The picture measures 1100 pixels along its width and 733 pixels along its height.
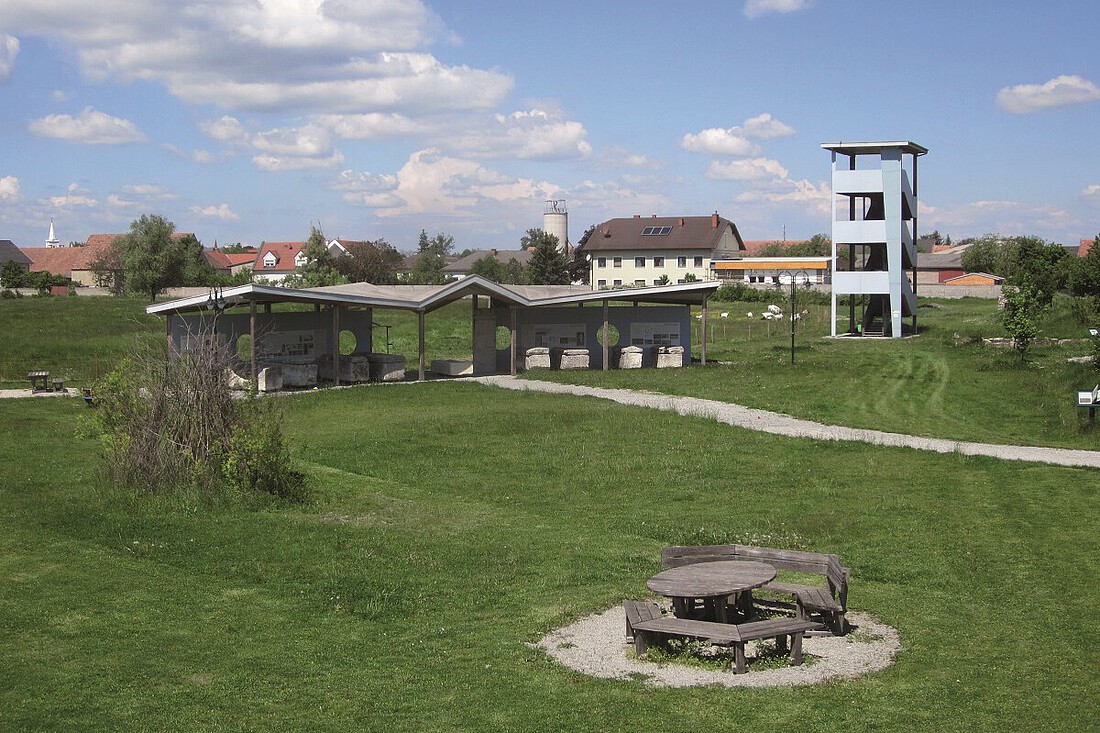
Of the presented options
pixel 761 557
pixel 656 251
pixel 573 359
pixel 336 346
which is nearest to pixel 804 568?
pixel 761 557

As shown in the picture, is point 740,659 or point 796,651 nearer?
point 740,659

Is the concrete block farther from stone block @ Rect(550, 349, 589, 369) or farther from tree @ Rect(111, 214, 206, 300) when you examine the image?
tree @ Rect(111, 214, 206, 300)

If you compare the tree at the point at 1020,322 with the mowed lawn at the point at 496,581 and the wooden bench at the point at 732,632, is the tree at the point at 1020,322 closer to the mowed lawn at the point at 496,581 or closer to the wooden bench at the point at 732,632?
the mowed lawn at the point at 496,581

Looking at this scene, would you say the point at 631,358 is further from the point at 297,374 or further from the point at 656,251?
the point at 656,251

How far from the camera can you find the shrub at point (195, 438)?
1728cm

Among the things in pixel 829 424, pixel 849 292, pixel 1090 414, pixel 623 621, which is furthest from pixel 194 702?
pixel 849 292

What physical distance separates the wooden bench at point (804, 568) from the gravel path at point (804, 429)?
1093cm

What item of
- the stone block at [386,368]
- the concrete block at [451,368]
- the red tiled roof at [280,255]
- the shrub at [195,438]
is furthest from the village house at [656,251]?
the shrub at [195,438]

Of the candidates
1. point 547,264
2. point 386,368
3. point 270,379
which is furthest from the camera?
point 547,264

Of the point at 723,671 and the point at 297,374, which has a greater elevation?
the point at 297,374

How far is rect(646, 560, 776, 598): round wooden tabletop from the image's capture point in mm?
10070

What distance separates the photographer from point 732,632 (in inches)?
382

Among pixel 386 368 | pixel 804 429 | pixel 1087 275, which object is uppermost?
pixel 1087 275

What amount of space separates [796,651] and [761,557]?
68.6 inches
